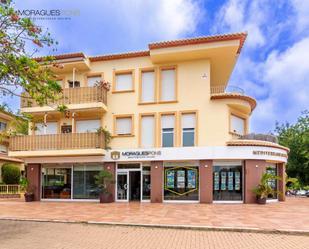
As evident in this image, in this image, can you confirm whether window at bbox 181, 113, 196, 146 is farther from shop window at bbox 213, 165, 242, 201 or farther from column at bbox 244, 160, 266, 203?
column at bbox 244, 160, 266, 203

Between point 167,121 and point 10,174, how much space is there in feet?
59.5

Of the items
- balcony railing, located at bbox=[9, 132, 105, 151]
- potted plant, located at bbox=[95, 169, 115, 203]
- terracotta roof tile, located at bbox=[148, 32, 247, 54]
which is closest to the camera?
terracotta roof tile, located at bbox=[148, 32, 247, 54]

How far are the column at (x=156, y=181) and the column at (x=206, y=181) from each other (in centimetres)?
254

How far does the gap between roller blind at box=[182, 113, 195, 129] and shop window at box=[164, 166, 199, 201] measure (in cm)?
269

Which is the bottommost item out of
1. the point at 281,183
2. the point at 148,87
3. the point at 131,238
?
the point at 131,238

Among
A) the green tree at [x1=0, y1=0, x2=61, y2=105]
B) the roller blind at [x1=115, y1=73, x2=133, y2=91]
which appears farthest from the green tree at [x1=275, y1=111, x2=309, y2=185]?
the green tree at [x1=0, y1=0, x2=61, y2=105]

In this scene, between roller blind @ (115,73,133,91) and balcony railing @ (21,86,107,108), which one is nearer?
balcony railing @ (21,86,107,108)

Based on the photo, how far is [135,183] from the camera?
23938 millimetres

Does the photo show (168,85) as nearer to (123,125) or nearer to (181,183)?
(123,125)

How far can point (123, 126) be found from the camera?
80.4 ft

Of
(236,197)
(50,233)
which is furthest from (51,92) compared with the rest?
(236,197)

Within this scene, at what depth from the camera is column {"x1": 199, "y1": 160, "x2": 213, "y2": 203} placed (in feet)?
73.4

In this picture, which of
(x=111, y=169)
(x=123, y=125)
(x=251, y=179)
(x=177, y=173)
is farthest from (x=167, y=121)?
(x=251, y=179)

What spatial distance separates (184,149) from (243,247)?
41.9 ft
